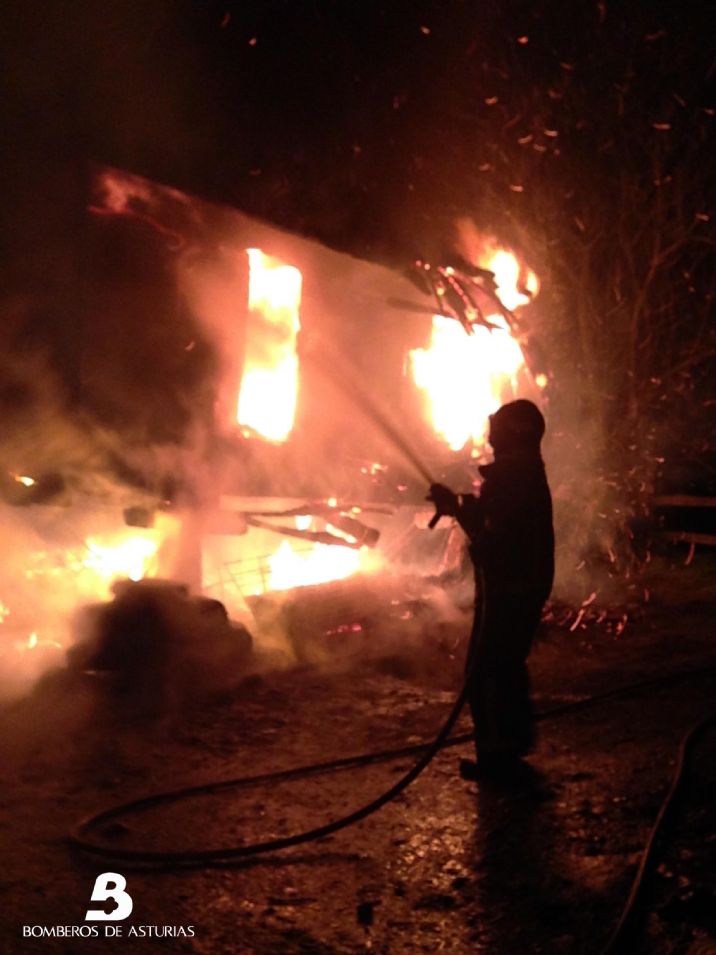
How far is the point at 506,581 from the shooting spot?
15.7 ft

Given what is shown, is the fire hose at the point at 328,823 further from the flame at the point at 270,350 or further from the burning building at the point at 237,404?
the flame at the point at 270,350

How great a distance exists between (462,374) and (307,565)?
14.4ft

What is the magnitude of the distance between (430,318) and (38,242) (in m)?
6.84

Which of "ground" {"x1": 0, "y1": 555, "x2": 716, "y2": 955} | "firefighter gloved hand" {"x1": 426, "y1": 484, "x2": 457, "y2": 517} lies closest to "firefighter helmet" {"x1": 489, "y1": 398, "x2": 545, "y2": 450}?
"firefighter gloved hand" {"x1": 426, "y1": 484, "x2": 457, "y2": 517}

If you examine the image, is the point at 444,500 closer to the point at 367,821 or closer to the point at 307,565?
the point at 367,821

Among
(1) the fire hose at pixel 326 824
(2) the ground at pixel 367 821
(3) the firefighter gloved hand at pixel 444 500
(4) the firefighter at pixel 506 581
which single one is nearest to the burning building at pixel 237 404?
(2) the ground at pixel 367 821

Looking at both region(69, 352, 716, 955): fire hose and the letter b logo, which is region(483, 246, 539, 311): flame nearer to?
region(69, 352, 716, 955): fire hose

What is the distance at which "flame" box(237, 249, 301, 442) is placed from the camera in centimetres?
1071

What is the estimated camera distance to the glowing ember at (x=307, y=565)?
1222cm

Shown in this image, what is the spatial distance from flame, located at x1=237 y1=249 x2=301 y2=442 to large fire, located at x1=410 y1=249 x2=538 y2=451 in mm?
3017

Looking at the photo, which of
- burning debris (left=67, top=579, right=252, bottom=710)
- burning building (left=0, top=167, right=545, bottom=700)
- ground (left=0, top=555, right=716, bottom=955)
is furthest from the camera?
burning building (left=0, top=167, right=545, bottom=700)

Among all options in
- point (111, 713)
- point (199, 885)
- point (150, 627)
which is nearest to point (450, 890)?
point (199, 885)

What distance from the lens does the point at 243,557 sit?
12977 mm

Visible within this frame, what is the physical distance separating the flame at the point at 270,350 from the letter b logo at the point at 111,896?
24.0 ft
